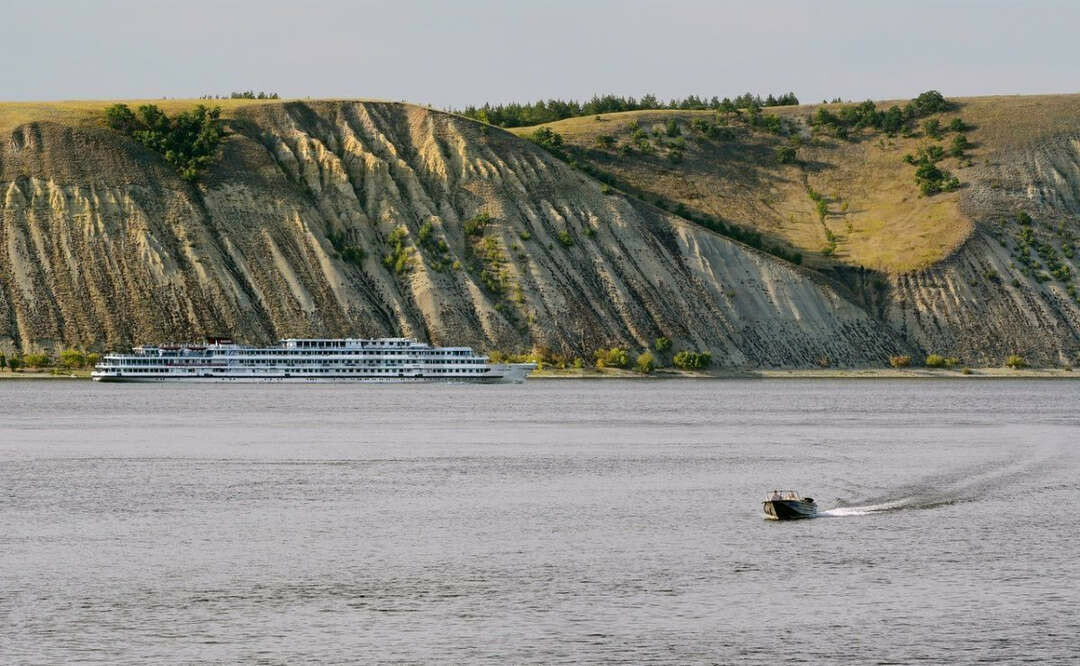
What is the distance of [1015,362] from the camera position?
17888 cm

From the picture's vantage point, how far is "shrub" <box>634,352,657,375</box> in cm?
16962

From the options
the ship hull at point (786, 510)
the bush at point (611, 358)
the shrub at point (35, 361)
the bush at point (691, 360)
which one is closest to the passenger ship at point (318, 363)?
the shrub at point (35, 361)

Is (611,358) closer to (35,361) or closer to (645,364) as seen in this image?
(645,364)

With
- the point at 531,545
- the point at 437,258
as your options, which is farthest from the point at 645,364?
the point at 531,545

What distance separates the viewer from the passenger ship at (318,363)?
15838 centimetres

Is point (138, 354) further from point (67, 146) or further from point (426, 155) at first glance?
point (426, 155)

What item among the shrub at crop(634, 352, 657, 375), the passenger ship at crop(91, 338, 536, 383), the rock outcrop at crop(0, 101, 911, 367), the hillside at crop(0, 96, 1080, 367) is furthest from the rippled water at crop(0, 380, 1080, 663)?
the shrub at crop(634, 352, 657, 375)

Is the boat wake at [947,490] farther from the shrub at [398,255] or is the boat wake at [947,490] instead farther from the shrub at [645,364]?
the shrub at [398,255]

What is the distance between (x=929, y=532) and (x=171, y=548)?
77.9ft

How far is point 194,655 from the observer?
3472 centimetres

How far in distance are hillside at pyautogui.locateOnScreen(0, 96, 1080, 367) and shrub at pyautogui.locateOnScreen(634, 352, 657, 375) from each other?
1929 mm

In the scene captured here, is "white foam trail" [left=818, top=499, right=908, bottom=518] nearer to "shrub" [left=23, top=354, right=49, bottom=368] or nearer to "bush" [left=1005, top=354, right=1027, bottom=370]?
"shrub" [left=23, top=354, right=49, bottom=368]

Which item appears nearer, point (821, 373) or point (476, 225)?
point (821, 373)

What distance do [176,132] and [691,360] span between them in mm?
63734
